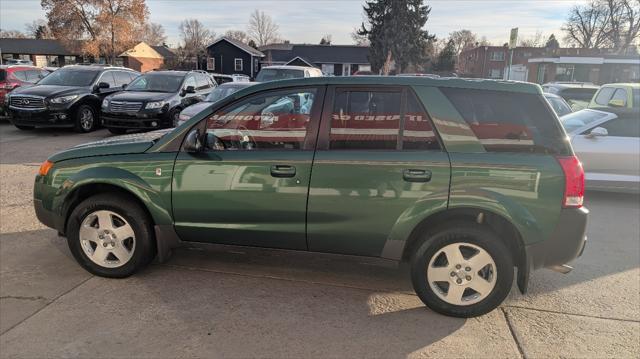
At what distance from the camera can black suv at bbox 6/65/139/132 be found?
11.7 meters

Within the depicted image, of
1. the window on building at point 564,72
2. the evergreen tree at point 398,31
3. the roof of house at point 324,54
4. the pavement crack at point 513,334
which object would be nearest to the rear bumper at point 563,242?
the pavement crack at point 513,334

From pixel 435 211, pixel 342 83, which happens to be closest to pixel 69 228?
pixel 342 83

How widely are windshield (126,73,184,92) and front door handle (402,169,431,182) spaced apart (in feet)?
34.0

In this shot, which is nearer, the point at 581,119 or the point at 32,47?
the point at 581,119

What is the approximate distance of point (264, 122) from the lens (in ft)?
12.5

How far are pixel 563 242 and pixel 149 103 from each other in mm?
10248

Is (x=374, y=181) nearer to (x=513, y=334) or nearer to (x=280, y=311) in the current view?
(x=280, y=311)

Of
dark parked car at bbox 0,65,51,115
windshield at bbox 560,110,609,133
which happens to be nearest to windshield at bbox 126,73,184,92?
dark parked car at bbox 0,65,51,115

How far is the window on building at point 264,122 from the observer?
12.1ft

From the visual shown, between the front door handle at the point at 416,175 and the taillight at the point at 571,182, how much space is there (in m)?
0.95

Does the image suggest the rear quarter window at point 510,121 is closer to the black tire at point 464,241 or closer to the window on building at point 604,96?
the black tire at point 464,241

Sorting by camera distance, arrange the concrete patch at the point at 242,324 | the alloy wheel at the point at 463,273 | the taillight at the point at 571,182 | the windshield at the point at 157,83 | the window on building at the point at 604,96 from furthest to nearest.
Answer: the windshield at the point at 157,83, the window on building at the point at 604,96, the alloy wheel at the point at 463,273, the taillight at the point at 571,182, the concrete patch at the point at 242,324

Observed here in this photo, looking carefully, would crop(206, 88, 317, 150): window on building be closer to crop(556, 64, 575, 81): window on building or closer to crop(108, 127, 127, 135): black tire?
crop(108, 127, 127, 135): black tire

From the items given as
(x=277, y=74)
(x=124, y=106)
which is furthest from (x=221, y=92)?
(x=277, y=74)
